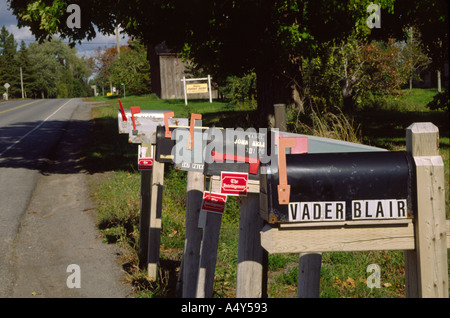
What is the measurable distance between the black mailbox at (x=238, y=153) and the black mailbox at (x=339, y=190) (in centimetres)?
37

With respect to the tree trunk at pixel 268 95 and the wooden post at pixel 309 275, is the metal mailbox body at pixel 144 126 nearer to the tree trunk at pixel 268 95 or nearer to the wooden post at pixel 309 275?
the wooden post at pixel 309 275

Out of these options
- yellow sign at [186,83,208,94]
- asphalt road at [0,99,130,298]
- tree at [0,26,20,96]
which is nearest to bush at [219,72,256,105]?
yellow sign at [186,83,208,94]

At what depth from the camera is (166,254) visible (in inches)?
240

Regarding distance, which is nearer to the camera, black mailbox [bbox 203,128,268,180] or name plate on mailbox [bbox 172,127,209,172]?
black mailbox [bbox 203,128,268,180]

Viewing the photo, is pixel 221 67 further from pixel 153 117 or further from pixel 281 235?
pixel 281 235

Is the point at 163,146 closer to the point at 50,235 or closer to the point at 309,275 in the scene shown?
the point at 309,275

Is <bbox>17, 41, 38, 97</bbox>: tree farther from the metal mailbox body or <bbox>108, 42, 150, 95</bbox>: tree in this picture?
the metal mailbox body

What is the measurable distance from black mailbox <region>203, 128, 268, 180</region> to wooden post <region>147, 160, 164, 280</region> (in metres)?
2.04

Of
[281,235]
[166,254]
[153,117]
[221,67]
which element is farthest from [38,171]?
[281,235]

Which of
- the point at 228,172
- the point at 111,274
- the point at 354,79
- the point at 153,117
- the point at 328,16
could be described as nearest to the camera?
the point at 228,172

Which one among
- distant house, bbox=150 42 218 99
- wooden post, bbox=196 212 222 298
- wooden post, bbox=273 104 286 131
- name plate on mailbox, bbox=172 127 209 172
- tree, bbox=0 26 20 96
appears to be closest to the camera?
wooden post, bbox=196 212 222 298

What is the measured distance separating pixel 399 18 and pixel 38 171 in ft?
33.1

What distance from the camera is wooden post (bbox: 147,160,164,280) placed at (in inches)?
197

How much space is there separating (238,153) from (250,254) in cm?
59
